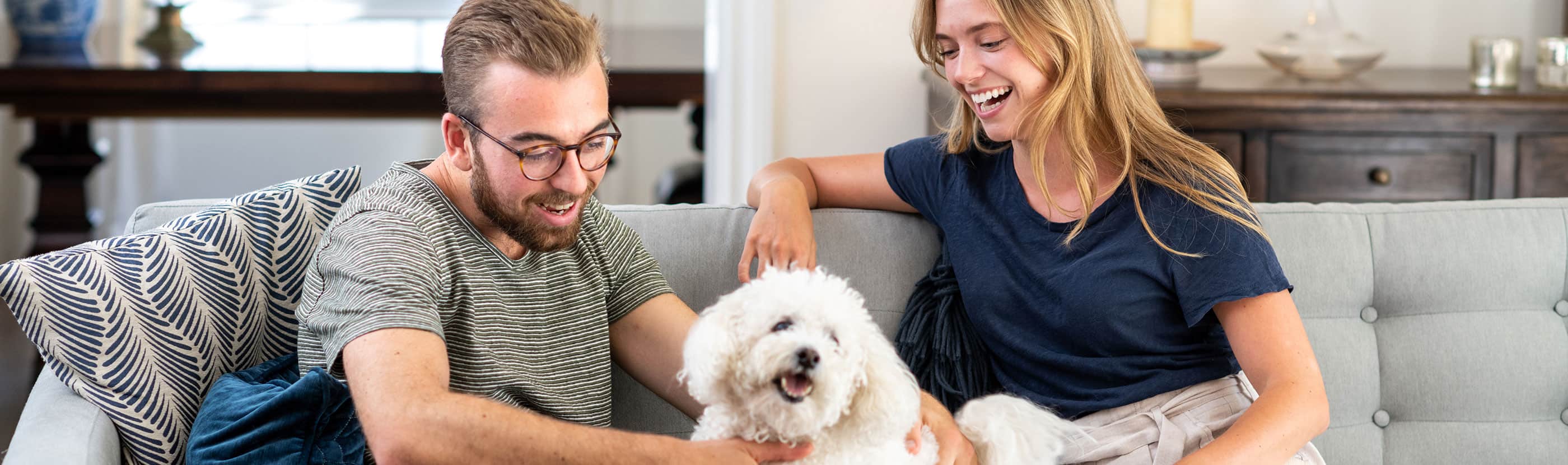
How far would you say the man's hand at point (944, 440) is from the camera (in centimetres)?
116

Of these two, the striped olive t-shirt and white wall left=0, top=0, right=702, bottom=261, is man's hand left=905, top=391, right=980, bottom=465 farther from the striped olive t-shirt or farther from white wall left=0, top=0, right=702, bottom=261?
white wall left=0, top=0, right=702, bottom=261

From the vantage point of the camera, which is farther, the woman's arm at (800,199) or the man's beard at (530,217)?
the woman's arm at (800,199)

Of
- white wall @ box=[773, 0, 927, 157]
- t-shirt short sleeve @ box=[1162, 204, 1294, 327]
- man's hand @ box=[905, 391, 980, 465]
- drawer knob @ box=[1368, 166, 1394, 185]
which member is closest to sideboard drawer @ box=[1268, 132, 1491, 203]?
drawer knob @ box=[1368, 166, 1394, 185]

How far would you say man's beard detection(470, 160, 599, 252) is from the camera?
45.6 inches

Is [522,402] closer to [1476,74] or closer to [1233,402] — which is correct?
[1233,402]

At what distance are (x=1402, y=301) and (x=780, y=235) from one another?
0.89 metres

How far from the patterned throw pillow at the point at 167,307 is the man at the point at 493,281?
0.14 m

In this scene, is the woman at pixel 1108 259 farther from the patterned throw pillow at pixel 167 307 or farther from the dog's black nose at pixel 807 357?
the patterned throw pillow at pixel 167 307

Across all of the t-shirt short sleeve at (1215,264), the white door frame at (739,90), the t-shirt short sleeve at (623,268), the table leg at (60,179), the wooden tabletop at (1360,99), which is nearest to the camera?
the t-shirt short sleeve at (1215,264)

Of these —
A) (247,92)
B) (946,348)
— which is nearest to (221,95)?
(247,92)

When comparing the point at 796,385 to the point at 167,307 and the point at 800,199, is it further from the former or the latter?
the point at 167,307

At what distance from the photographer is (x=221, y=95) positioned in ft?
9.71

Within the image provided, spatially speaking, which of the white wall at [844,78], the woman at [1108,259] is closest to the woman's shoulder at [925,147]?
the woman at [1108,259]


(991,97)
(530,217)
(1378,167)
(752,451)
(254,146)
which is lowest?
(254,146)
